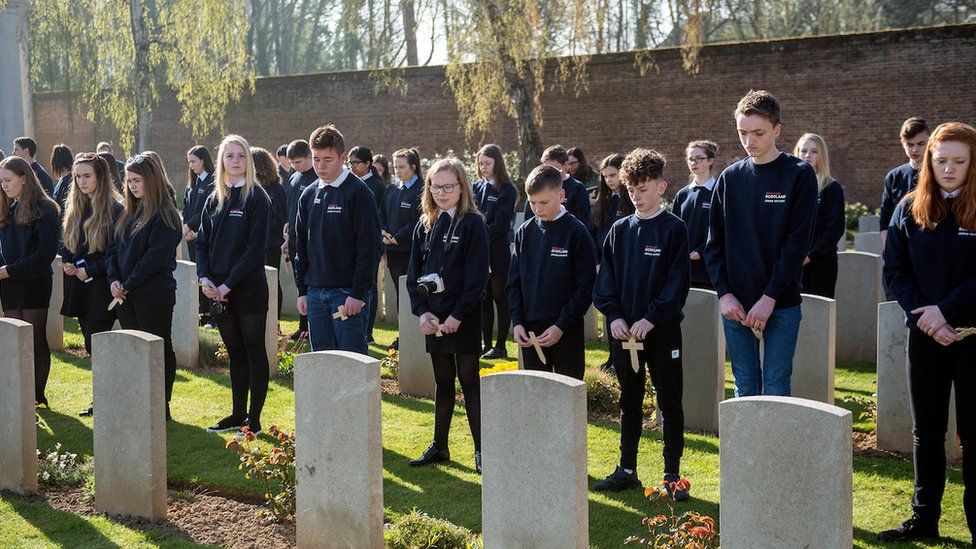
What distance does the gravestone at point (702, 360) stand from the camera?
7.52m

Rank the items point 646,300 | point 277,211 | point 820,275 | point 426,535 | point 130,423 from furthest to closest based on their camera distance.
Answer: point 277,211
point 820,275
point 646,300
point 130,423
point 426,535

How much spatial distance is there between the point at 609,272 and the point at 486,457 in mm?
1954

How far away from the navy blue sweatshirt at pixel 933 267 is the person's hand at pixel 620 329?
1.49 m

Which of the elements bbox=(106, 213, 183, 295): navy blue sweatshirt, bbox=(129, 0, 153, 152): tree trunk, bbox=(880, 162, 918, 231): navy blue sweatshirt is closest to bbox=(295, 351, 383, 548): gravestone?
bbox=(106, 213, 183, 295): navy blue sweatshirt

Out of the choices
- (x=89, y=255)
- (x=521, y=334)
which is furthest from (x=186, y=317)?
(x=521, y=334)

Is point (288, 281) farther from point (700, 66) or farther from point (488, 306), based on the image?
point (700, 66)

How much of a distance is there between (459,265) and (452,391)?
875 mm

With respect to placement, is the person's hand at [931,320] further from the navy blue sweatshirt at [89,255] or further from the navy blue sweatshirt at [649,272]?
the navy blue sweatshirt at [89,255]

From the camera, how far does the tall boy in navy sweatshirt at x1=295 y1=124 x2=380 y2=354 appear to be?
274 inches

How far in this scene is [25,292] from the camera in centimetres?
816

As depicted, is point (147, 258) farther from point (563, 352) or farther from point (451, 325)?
point (563, 352)

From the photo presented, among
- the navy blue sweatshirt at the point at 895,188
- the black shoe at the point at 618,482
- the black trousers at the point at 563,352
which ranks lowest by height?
the black shoe at the point at 618,482

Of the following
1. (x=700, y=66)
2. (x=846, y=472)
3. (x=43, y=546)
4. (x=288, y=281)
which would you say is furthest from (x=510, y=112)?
(x=846, y=472)

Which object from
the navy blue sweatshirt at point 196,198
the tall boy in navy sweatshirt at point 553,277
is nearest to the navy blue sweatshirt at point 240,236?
the tall boy in navy sweatshirt at point 553,277
